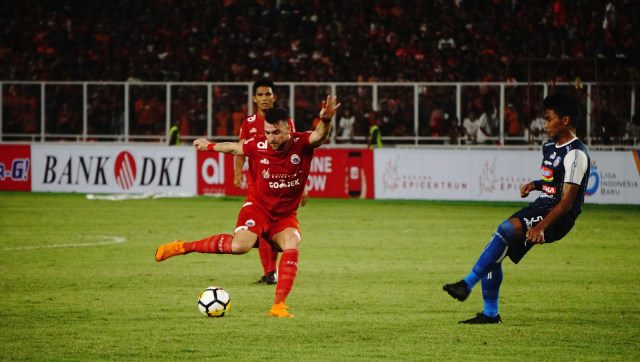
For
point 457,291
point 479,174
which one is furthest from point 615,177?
point 457,291

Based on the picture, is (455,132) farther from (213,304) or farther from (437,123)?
(213,304)

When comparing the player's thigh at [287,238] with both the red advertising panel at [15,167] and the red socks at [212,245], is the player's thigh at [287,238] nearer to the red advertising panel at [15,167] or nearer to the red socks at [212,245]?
the red socks at [212,245]

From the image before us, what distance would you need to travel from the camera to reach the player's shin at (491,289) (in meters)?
8.12

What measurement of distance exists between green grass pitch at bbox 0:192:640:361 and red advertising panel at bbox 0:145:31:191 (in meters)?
6.46

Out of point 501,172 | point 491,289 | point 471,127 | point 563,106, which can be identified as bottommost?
point 491,289

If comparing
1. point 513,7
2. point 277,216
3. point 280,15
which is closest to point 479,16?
point 513,7

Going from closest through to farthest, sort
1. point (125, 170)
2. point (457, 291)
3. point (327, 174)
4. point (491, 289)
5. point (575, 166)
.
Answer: point (575, 166), point (457, 291), point (491, 289), point (327, 174), point (125, 170)

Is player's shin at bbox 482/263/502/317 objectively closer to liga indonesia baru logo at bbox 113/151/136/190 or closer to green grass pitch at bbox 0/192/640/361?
green grass pitch at bbox 0/192/640/361

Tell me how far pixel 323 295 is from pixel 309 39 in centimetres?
2122

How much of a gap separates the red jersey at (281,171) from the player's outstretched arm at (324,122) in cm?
21

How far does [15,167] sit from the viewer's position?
80.4ft

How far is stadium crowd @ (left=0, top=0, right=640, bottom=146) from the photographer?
2780cm

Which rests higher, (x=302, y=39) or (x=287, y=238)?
(x=302, y=39)

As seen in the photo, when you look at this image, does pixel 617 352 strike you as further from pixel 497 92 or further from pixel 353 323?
pixel 497 92
